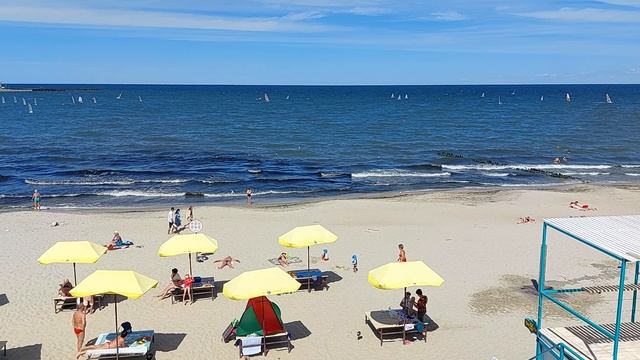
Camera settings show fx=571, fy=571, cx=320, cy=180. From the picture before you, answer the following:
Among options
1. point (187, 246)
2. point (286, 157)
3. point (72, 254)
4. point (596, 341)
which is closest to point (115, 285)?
point (72, 254)

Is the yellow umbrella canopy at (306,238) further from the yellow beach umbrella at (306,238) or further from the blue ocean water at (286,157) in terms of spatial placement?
the blue ocean water at (286,157)

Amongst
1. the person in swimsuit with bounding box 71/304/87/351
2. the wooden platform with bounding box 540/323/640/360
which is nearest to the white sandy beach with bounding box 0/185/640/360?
the person in swimsuit with bounding box 71/304/87/351

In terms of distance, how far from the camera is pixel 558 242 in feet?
68.9

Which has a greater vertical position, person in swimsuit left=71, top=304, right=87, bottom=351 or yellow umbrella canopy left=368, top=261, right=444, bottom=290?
yellow umbrella canopy left=368, top=261, right=444, bottom=290

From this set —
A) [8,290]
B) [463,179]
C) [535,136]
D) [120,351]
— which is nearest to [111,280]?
[120,351]

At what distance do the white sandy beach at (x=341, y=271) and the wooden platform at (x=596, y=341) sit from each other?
2852 millimetres

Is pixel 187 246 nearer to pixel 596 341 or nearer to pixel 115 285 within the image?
pixel 115 285

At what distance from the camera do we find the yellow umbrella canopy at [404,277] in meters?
12.9

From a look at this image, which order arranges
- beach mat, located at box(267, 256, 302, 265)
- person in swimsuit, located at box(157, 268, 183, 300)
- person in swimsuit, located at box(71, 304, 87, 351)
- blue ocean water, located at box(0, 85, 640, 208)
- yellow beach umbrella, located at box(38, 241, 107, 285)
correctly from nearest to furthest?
1. person in swimsuit, located at box(71, 304, 87, 351)
2. yellow beach umbrella, located at box(38, 241, 107, 285)
3. person in swimsuit, located at box(157, 268, 183, 300)
4. beach mat, located at box(267, 256, 302, 265)
5. blue ocean water, located at box(0, 85, 640, 208)

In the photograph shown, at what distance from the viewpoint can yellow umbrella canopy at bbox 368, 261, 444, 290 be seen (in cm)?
1285

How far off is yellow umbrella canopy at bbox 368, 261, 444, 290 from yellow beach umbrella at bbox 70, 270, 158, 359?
5.24m

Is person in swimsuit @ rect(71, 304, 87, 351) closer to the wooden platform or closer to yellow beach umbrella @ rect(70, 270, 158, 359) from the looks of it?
yellow beach umbrella @ rect(70, 270, 158, 359)

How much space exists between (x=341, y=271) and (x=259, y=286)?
6.00 metres

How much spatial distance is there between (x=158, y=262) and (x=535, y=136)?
53259 millimetres
